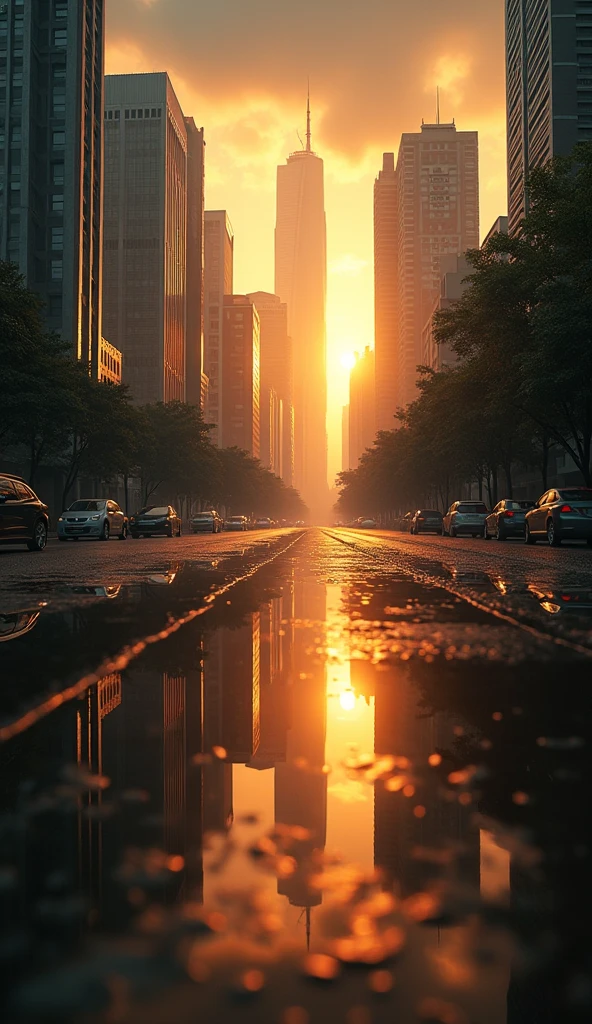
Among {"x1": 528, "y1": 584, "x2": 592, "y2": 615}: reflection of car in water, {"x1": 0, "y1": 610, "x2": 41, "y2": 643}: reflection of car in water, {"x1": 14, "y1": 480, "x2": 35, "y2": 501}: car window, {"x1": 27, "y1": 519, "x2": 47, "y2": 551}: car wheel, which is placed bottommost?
{"x1": 528, "y1": 584, "x2": 592, "y2": 615}: reflection of car in water

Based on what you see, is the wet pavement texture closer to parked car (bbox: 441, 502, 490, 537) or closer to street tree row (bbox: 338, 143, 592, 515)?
street tree row (bbox: 338, 143, 592, 515)

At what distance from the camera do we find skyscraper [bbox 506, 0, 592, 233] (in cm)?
8025

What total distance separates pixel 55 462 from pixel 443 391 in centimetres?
3729

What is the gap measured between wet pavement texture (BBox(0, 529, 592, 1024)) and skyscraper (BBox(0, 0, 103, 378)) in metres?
78.4

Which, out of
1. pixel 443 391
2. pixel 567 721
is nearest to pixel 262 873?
pixel 567 721

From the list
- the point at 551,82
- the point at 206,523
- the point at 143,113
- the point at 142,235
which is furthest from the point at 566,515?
the point at 143,113

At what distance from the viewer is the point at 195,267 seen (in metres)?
163

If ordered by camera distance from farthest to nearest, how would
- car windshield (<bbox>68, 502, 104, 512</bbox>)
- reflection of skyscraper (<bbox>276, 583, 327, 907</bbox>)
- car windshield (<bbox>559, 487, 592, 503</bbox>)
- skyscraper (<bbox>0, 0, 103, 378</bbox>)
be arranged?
skyscraper (<bbox>0, 0, 103, 378</bbox>)
car windshield (<bbox>68, 502, 104, 512</bbox>)
car windshield (<bbox>559, 487, 592, 503</bbox>)
reflection of skyscraper (<bbox>276, 583, 327, 907</bbox>)

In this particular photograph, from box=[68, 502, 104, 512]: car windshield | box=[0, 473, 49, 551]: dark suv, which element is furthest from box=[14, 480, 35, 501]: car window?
box=[68, 502, 104, 512]: car windshield

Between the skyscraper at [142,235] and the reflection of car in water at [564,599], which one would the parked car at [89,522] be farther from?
the skyscraper at [142,235]

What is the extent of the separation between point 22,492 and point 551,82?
80.9 m

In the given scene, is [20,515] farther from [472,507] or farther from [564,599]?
[472,507]

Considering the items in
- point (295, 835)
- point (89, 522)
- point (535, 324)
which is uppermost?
point (535, 324)

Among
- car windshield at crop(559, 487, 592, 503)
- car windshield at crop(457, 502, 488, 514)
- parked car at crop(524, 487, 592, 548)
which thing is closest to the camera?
parked car at crop(524, 487, 592, 548)
